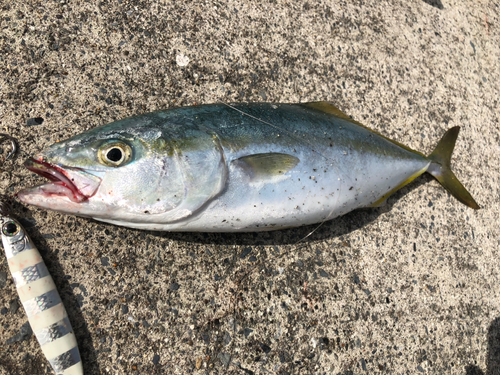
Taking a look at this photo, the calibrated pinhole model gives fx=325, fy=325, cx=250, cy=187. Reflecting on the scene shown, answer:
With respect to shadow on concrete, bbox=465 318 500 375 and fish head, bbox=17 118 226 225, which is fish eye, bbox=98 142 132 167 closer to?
fish head, bbox=17 118 226 225

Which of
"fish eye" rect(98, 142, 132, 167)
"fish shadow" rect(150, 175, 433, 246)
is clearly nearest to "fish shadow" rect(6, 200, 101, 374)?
"fish shadow" rect(150, 175, 433, 246)

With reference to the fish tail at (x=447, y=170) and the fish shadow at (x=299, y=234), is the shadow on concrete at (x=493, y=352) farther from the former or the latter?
the fish shadow at (x=299, y=234)

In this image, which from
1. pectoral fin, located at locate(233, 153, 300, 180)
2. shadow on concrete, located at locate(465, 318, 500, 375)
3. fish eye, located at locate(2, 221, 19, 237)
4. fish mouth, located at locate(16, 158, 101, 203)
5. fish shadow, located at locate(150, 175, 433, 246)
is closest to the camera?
fish mouth, located at locate(16, 158, 101, 203)

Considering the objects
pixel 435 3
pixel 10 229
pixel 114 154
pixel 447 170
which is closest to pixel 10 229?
pixel 10 229

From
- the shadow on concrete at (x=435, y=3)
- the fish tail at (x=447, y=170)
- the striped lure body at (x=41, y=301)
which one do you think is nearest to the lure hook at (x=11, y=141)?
the striped lure body at (x=41, y=301)

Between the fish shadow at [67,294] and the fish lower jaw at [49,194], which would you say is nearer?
the fish lower jaw at [49,194]

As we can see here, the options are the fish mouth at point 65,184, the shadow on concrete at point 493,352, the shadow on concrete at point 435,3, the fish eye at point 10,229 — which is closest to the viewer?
the fish mouth at point 65,184

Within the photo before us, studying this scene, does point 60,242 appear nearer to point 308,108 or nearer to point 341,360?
point 308,108
